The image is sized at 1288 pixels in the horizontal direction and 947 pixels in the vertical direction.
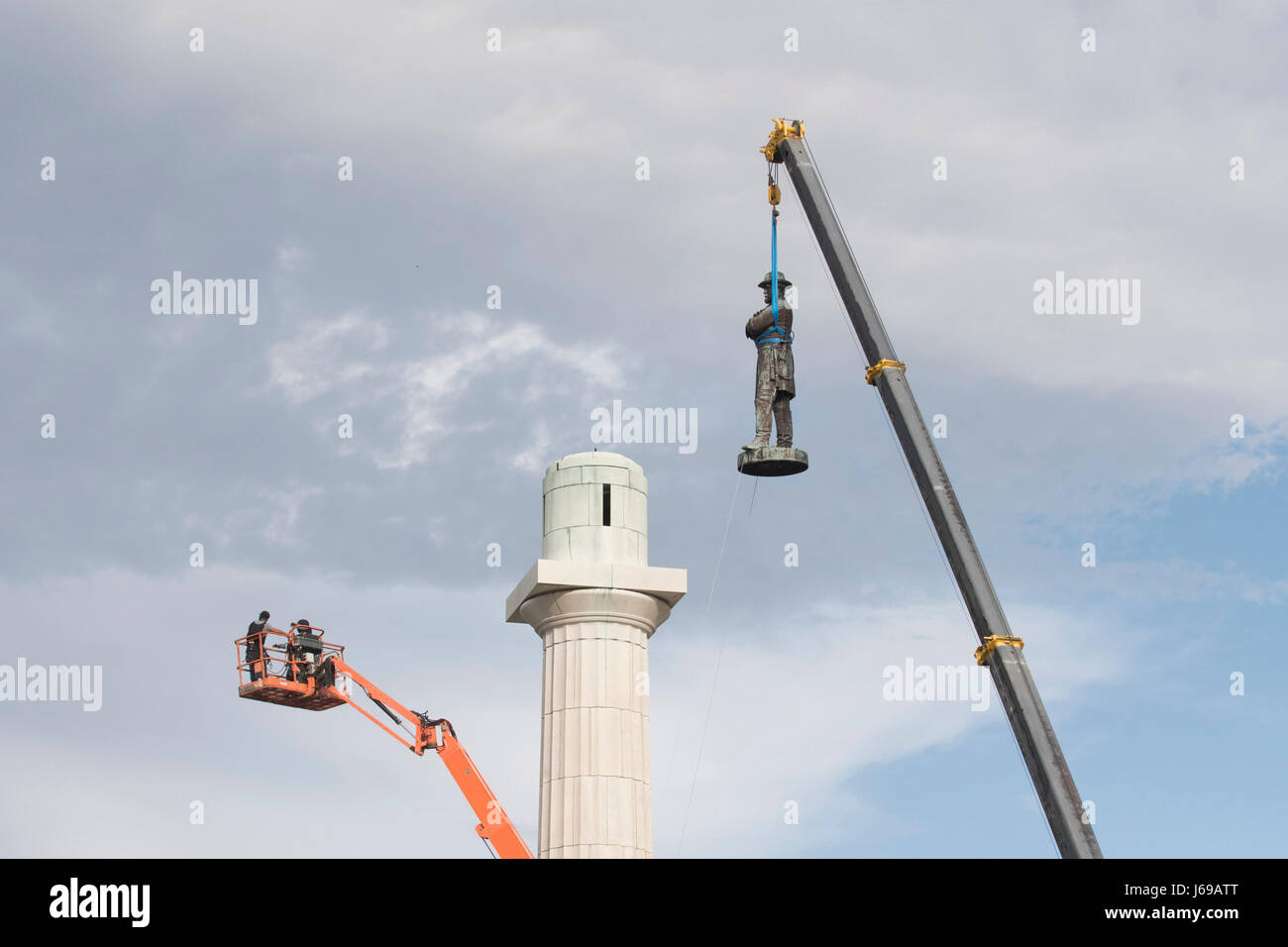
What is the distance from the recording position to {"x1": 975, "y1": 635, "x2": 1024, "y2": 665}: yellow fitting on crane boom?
96.7ft

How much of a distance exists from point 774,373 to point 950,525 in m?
4.43

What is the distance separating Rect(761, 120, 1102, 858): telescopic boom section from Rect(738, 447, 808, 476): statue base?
1.88 meters

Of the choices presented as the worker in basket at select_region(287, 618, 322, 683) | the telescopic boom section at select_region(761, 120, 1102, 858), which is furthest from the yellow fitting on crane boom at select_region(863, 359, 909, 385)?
the worker in basket at select_region(287, 618, 322, 683)

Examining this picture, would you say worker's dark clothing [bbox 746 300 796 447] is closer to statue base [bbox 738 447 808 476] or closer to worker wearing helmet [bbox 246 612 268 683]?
statue base [bbox 738 447 808 476]

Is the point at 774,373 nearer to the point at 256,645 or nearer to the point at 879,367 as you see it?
the point at 879,367

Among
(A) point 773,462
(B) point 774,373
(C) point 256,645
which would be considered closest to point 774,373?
(B) point 774,373

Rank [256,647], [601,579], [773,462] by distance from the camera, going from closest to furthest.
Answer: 1. [601,579]
2. [773,462]
3. [256,647]

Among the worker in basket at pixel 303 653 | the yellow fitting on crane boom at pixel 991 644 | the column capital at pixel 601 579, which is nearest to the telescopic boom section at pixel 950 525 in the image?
the yellow fitting on crane boom at pixel 991 644

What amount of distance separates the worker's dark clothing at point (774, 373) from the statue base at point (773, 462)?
1.04 feet

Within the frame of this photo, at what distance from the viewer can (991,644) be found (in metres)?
29.6

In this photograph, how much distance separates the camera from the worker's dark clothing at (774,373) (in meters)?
32.9

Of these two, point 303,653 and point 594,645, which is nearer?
point 594,645

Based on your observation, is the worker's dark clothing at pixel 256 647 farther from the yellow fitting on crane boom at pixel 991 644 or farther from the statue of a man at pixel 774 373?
the yellow fitting on crane boom at pixel 991 644
